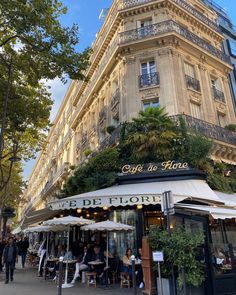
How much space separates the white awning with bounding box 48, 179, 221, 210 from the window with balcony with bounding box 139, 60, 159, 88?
586 cm

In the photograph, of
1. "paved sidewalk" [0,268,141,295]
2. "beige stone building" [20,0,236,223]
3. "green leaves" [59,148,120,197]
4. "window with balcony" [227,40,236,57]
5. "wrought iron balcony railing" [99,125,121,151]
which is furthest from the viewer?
"window with balcony" [227,40,236,57]

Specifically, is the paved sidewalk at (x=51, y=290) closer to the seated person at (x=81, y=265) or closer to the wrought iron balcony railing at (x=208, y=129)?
the seated person at (x=81, y=265)

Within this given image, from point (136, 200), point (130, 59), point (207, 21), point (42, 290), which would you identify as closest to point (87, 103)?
point (130, 59)

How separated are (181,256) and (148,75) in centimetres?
1058

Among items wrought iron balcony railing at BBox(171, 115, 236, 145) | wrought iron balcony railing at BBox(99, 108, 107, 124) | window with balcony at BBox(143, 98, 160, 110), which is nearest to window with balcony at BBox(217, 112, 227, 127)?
wrought iron balcony railing at BBox(171, 115, 236, 145)

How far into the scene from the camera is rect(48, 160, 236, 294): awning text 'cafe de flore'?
26.7 ft

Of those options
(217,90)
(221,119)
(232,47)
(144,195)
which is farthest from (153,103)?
(232,47)

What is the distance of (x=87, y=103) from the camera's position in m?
21.8

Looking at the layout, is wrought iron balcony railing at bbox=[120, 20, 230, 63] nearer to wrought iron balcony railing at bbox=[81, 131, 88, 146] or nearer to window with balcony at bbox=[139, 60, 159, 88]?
window with balcony at bbox=[139, 60, 159, 88]

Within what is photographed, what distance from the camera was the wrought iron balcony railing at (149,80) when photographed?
14.6m

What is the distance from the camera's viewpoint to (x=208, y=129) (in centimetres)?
1386

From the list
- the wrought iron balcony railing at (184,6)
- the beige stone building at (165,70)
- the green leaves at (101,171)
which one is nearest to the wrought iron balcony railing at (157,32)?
the beige stone building at (165,70)

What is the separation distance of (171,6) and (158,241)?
1475 centimetres

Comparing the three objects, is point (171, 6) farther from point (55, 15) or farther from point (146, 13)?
point (55, 15)
